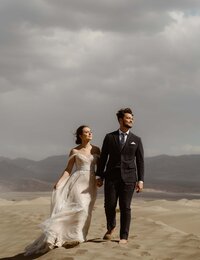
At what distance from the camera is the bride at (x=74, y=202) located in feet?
26.9

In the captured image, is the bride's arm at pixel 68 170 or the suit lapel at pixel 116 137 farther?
the bride's arm at pixel 68 170

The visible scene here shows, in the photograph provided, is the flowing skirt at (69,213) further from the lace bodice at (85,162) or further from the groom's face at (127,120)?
the groom's face at (127,120)

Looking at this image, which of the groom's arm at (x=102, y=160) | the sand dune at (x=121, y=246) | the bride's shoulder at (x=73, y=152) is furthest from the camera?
the bride's shoulder at (x=73, y=152)

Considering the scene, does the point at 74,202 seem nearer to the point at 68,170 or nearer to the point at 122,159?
the point at 68,170

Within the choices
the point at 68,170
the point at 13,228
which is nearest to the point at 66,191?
the point at 68,170

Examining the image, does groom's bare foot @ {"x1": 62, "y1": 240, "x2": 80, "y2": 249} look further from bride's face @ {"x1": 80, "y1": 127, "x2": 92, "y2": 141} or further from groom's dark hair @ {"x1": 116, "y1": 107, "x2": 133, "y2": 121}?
groom's dark hair @ {"x1": 116, "y1": 107, "x2": 133, "y2": 121}

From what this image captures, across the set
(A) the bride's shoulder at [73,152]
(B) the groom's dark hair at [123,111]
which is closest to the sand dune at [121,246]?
(A) the bride's shoulder at [73,152]

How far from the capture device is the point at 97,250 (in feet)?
26.0

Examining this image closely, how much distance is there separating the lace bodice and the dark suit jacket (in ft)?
0.46

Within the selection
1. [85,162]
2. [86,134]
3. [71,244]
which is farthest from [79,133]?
[71,244]

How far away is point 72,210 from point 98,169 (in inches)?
29.7

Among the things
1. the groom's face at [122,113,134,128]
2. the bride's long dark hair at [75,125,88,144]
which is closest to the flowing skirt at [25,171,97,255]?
the bride's long dark hair at [75,125,88,144]

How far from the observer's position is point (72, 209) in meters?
8.28

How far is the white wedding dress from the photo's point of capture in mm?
8188
